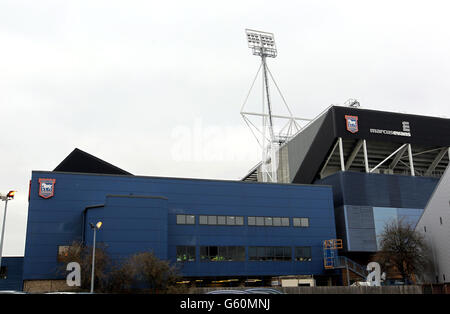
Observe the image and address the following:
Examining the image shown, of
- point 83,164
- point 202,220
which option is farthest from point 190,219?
point 83,164

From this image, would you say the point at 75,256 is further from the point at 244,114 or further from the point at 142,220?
the point at 244,114

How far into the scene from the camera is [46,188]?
55.6 meters

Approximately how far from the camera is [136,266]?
47.7 m

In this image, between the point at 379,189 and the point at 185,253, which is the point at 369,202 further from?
the point at 185,253

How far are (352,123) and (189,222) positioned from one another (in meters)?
31.8

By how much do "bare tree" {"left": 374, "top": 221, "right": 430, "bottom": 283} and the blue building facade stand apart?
7741mm

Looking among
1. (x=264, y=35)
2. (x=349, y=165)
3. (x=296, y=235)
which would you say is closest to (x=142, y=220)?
(x=296, y=235)

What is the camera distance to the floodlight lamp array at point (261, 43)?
95.5 metres

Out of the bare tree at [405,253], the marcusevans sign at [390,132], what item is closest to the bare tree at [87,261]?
the bare tree at [405,253]

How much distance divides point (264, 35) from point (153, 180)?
4983 cm

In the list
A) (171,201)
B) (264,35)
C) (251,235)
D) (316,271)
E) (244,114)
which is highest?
(264,35)

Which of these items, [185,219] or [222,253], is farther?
[222,253]

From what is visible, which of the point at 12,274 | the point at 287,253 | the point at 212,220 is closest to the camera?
the point at 212,220

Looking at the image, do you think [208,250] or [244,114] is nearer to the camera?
[208,250]
